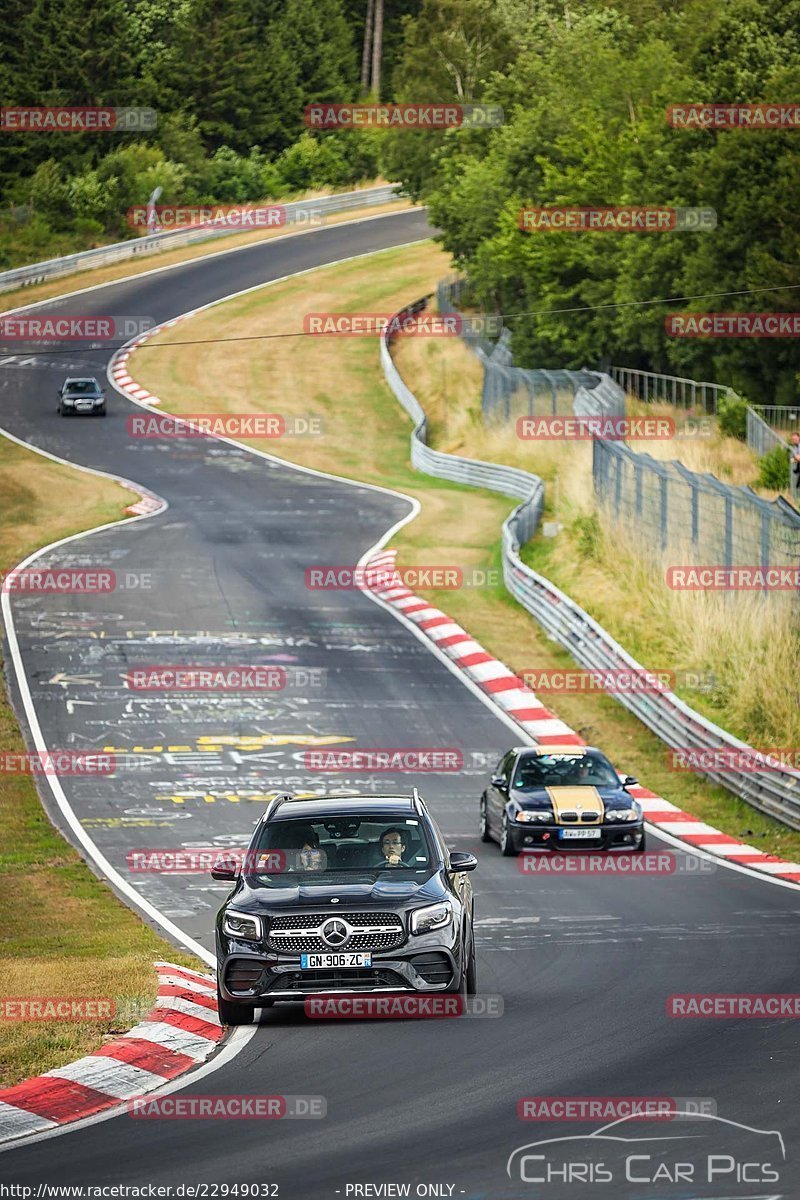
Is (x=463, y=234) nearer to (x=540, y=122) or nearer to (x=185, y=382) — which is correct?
(x=540, y=122)

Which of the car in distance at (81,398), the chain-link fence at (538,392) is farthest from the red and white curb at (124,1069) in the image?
the car in distance at (81,398)

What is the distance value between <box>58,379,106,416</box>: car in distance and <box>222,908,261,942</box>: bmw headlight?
4946 cm

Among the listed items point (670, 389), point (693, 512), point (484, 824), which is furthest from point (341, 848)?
point (670, 389)

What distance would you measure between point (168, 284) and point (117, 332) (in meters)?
8.14

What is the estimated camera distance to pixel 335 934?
12812 millimetres

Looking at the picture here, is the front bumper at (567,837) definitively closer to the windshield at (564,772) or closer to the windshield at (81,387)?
the windshield at (564,772)

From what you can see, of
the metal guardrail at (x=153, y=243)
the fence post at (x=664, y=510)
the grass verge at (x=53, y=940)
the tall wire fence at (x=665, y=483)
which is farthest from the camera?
the metal guardrail at (x=153, y=243)

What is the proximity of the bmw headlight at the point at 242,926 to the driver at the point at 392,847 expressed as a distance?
1.24 meters

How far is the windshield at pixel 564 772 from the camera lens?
2305 centimetres

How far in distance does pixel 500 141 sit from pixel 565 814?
48.7m

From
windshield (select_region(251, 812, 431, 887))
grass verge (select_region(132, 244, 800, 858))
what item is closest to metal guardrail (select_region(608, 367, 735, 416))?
grass verge (select_region(132, 244, 800, 858))

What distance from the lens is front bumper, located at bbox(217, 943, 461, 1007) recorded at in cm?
1277

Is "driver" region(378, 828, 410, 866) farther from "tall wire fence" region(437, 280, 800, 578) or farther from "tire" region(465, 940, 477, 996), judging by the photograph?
"tall wire fence" region(437, 280, 800, 578)

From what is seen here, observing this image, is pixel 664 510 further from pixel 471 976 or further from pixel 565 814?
pixel 471 976
